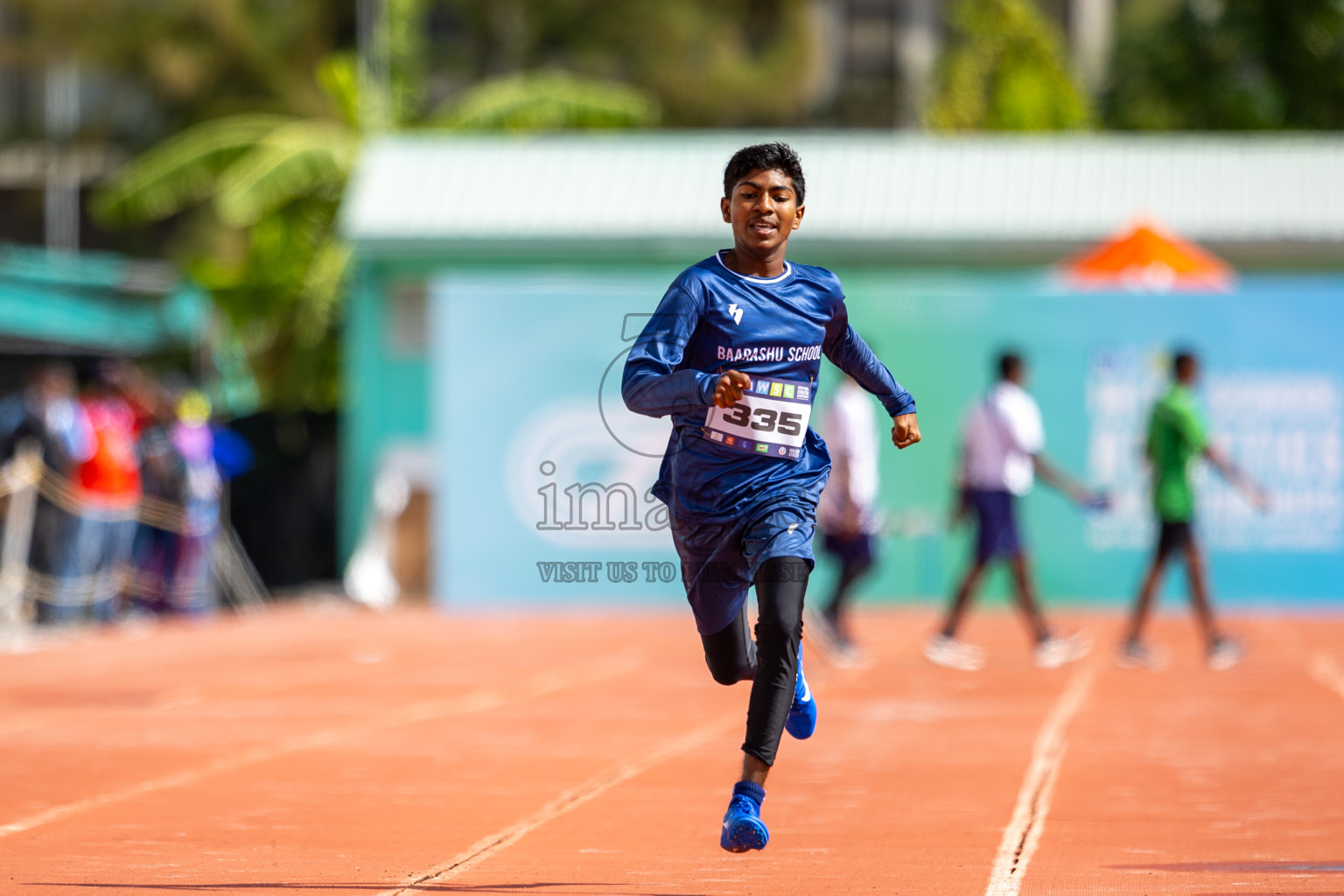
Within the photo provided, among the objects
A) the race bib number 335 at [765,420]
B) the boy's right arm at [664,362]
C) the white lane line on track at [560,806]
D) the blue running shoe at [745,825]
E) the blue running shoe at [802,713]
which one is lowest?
the white lane line on track at [560,806]

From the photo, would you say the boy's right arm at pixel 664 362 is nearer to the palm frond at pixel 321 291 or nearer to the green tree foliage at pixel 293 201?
the green tree foliage at pixel 293 201

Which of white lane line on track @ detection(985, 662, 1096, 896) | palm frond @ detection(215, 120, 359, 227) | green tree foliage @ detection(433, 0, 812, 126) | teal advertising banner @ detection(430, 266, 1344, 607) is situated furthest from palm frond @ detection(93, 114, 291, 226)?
white lane line on track @ detection(985, 662, 1096, 896)

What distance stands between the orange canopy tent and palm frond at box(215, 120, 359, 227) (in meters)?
9.59

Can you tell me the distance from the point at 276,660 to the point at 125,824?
7.14 meters

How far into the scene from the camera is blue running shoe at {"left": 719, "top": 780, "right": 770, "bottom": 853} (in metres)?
5.16

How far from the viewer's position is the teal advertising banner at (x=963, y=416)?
682 inches

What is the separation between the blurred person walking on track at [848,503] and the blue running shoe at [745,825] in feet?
23.6

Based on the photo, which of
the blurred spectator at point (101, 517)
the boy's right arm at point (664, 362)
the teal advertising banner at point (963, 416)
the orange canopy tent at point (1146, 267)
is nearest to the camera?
the boy's right arm at point (664, 362)

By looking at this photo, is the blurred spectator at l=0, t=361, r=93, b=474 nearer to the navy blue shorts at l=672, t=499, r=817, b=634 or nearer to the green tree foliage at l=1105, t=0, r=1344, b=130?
the navy blue shorts at l=672, t=499, r=817, b=634

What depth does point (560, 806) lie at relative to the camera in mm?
7137

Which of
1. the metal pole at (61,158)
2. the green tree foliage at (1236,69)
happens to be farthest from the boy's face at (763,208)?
the metal pole at (61,158)

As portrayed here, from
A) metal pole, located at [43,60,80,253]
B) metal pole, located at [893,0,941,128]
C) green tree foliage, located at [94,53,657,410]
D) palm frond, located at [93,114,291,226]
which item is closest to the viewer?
green tree foliage, located at [94,53,657,410]

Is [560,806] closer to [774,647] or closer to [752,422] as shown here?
[774,647]

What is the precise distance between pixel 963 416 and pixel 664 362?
12.7 meters
